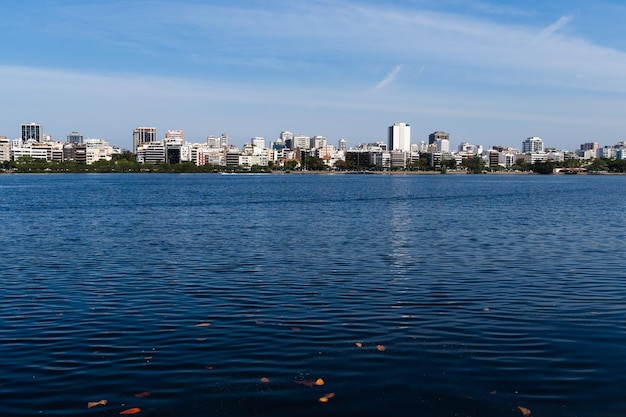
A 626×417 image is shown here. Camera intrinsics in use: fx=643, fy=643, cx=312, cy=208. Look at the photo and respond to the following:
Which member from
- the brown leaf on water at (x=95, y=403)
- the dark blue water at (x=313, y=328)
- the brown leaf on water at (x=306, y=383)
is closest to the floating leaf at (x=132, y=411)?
the dark blue water at (x=313, y=328)

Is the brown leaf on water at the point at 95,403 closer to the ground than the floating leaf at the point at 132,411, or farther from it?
closer to the ground

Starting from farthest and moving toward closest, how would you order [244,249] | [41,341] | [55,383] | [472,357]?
[244,249]
[41,341]
[472,357]
[55,383]

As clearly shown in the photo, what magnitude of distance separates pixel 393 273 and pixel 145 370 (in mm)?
10933

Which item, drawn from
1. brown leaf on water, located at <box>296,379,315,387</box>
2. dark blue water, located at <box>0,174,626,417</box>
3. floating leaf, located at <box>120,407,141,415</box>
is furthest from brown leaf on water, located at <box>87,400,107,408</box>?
brown leaf on water, located at <box>296,379,315,387</box>

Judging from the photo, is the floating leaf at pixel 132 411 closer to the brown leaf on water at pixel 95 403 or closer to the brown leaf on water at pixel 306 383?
the brown leaf on water at pixel 95 403

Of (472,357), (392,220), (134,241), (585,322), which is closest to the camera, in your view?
(472,357)

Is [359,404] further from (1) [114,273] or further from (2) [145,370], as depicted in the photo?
(1) [114,273]

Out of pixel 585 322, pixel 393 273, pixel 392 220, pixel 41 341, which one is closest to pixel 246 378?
pixel 41 341

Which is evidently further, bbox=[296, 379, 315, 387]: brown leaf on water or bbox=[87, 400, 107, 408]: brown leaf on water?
bbox=[296, 379, 315, 387]: brown leaf on water

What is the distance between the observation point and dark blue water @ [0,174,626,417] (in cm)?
904

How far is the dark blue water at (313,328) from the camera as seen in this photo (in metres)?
9.04

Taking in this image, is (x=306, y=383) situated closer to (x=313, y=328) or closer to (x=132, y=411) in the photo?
(x=132, y=411)

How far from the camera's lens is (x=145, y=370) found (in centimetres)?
1023

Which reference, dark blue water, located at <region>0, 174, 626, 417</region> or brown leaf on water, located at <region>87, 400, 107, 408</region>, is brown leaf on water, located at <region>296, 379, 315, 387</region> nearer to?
dark blue water, located at <region>0, 174, 626, 417</region>
